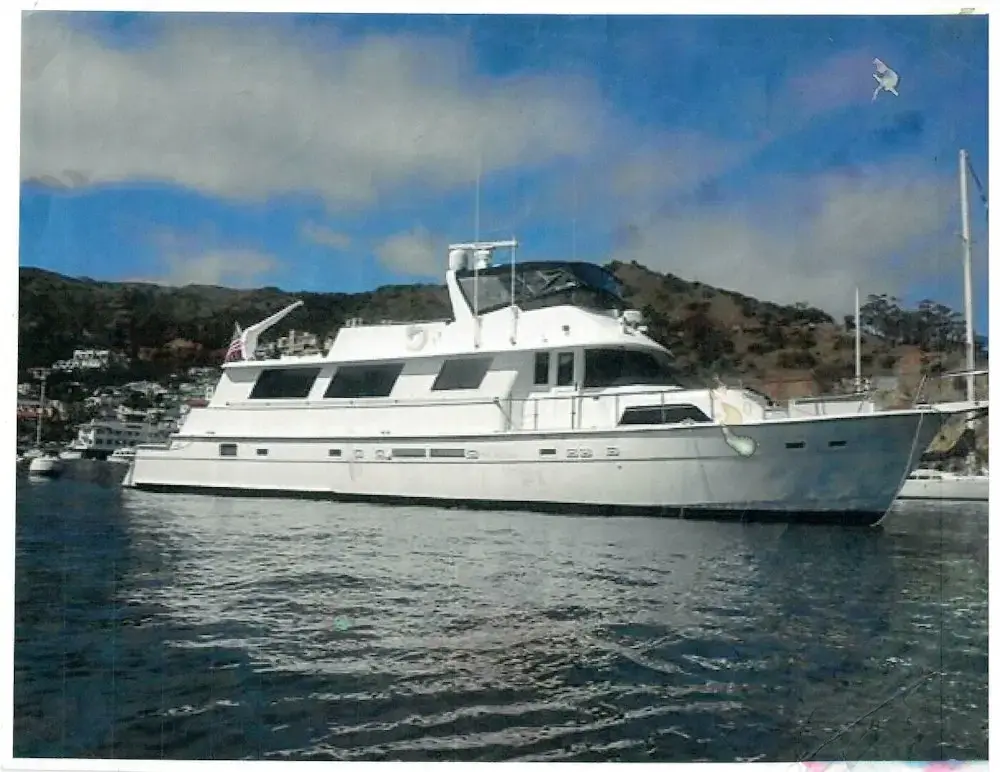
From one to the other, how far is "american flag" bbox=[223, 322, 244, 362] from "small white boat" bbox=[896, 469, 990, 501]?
363 centimetres

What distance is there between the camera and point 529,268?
454 centimetres

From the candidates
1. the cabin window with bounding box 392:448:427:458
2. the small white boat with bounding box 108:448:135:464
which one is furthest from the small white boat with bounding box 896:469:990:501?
the small white boat with bounding box 108:448:135:464

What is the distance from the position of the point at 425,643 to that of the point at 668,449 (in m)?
1.94

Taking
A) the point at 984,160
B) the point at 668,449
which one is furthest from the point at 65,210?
the point at 984,160

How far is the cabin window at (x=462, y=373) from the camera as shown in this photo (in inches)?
203

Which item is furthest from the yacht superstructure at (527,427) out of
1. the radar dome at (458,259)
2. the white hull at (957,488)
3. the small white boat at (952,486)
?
the white hull at (957,488)

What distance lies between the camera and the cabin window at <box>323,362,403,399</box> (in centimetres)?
525

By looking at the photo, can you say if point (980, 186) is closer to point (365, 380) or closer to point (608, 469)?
point (608, 469)

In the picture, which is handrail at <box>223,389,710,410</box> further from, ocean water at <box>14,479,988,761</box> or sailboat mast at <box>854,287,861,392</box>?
ocean water at <box>14,479,988,761</box>

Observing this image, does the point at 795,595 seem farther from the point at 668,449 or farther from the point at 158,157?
the point at 158,157

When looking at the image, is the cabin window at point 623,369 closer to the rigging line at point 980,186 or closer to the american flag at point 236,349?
the rigging line at point 980,186

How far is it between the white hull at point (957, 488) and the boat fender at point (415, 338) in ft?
9.46

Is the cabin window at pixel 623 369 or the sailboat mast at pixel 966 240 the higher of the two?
the sailboat mast at pixel 966 240

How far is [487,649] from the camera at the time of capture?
3.63 m
